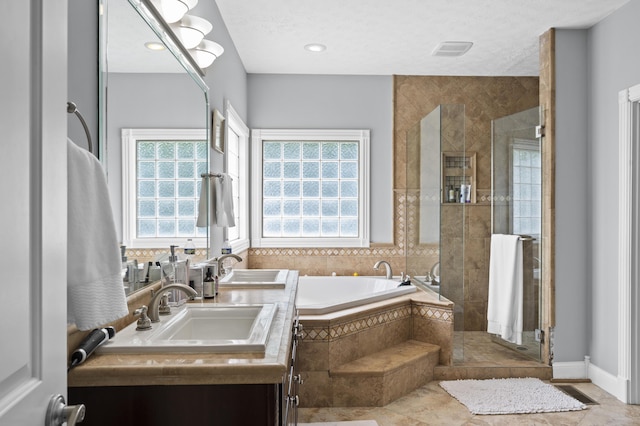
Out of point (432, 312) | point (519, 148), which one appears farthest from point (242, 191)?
point (519, 148)

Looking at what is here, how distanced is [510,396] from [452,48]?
2.62m

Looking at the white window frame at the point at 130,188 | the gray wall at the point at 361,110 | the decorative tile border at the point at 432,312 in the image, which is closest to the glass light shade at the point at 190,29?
the white window frame at the point at 130,188

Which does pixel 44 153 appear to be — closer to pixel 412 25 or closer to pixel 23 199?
pixel 23 199

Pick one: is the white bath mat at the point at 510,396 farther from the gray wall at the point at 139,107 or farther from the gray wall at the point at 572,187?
the gray wall at the point at 139,107

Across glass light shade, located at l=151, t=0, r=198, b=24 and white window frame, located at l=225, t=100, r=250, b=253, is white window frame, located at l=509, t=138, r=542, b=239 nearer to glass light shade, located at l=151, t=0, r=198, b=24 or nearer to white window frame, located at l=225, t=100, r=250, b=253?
white window frame, located at l=225, t=100, r=250, b=253

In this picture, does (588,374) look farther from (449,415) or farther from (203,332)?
(203,332)

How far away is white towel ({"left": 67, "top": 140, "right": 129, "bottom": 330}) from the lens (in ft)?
3.40

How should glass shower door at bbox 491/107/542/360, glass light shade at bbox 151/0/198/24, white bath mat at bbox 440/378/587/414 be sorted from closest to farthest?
glass light shade at bbox 151/0/198/24 → white bath mat at bbox 440/378/587/414 → glass shower door at bbox 491/107/542/360

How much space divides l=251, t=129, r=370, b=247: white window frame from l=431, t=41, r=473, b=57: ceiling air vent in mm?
1003

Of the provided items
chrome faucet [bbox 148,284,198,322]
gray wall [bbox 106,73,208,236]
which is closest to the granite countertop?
chrome faucet [bbox 148,284,198,322]

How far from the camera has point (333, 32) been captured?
3.56 meters

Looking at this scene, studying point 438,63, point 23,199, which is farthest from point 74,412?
point 438,63

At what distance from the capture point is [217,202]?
2.80m

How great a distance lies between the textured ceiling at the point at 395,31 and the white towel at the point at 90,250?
233 cm
